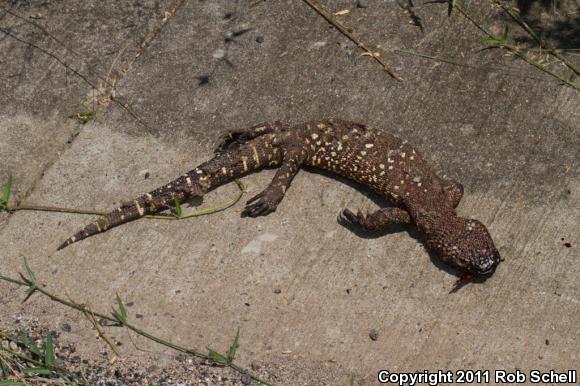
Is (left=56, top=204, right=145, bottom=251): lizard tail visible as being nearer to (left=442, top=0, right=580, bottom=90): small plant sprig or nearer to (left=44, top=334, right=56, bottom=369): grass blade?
(left=44, top=334, right=56, bottom=369): grass blade

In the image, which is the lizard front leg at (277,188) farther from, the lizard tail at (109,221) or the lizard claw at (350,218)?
the lizard tail at (109,221)

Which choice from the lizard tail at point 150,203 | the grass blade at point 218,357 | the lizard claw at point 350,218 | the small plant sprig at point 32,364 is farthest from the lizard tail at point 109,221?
the lizard claw at point 350,218

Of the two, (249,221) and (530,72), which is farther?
(530,72)

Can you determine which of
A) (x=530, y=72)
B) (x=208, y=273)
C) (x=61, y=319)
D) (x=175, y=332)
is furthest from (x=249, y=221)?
(x=530, y=72)

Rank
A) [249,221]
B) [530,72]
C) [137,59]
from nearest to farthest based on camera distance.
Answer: [249,221] < [530,72] < [137,59]

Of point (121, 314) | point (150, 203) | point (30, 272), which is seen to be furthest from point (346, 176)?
point (30, 272)

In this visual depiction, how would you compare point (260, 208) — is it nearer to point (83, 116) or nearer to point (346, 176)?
point (346, 176)

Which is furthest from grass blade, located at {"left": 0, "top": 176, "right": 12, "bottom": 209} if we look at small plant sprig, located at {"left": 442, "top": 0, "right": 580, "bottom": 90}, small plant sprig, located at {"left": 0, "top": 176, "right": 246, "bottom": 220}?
small plant sprig, located at {"left": 442, "top": 0, "right": 580, "bottom": 90}

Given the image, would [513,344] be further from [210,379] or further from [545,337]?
[210,379]
